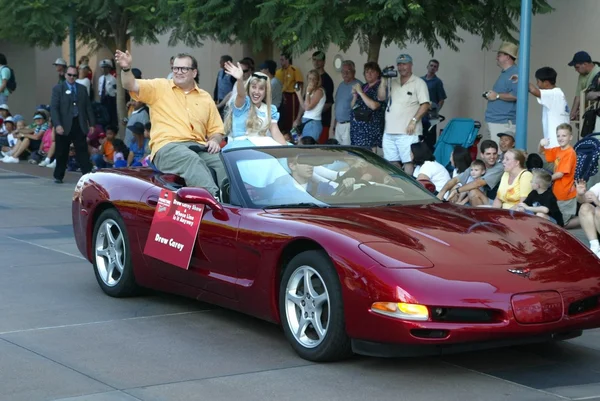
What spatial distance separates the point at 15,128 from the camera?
23328 mm

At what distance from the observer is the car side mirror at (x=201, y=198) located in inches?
280

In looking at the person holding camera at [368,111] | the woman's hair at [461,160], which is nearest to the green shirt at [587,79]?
the woman's hair at [461,160]

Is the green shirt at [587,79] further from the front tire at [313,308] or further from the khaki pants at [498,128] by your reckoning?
the front tire at [313,308]

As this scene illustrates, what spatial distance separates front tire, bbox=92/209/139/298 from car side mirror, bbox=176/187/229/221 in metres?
1.15

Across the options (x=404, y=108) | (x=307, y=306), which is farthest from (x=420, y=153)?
(x=307, y=306)

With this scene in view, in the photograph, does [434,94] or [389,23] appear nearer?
[389,23]

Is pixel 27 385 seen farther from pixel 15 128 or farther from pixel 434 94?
pixel 15 128

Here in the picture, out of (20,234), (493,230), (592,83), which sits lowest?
(20,234)

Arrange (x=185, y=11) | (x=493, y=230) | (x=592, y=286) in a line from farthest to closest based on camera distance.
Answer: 1. (x=185, y=11)
2. (x=493, y=230)
3. (x=592, y=286)

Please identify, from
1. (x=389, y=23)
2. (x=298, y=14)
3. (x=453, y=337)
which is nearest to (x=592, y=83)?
(x=389, y=23)

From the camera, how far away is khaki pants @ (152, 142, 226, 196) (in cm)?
775

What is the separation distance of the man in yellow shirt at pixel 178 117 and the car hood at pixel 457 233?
167 cm

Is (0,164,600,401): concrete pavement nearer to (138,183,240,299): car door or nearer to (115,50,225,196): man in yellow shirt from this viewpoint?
(138,183,240,299): car door

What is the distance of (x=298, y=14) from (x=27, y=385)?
8179mm
